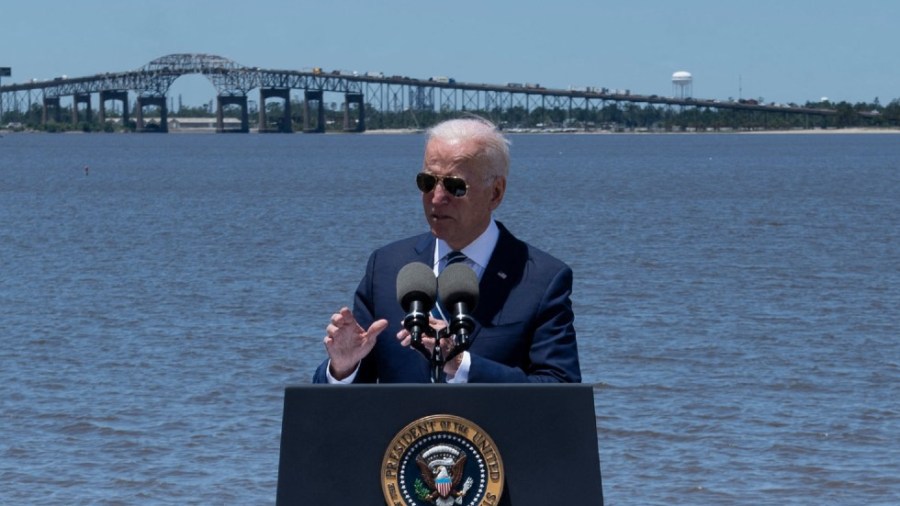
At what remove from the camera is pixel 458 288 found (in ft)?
14.8

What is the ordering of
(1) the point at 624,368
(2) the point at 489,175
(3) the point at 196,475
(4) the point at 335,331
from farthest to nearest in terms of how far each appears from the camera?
(1) the point at 624,368 < (3) the point at 196,475 < (2) the point at 489,175 < (4) the point at 335,331

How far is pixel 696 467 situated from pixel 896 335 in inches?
390

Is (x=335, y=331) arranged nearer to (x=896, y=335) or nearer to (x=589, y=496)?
(x=589, y=496)

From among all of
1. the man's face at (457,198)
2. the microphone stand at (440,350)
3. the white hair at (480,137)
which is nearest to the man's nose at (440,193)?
the man's face at (457,198)

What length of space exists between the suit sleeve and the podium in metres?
0.52

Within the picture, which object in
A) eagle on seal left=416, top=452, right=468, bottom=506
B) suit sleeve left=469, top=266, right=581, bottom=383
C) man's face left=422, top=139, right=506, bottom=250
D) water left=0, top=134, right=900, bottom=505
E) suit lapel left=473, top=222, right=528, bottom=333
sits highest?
man's face left=422, top=139, right=506, bottom=250

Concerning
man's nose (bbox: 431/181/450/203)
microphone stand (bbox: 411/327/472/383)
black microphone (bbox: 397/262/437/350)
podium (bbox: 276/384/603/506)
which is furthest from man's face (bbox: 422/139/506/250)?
podium (bbox: 276/384/603/506)

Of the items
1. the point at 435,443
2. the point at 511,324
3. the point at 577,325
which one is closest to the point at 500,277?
the point at 511,324

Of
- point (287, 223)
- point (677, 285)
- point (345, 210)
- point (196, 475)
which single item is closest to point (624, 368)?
point (196, 475)

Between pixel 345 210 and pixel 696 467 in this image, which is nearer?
pixel 696 467

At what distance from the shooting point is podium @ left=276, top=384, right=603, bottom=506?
4.16 m

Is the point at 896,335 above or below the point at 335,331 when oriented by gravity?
below

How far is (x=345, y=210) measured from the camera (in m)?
57.7

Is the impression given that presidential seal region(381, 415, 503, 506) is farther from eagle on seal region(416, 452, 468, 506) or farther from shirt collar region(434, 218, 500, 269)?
shirt collar region(434, 218, 500, 269)
